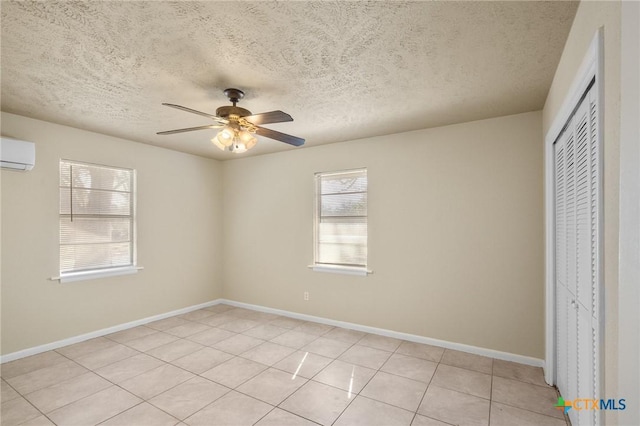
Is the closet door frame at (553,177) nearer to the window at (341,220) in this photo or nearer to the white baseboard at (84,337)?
the window at (341,220)

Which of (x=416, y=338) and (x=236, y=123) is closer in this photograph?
(x=236, y=123)

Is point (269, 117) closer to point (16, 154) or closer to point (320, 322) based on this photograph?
point (16, 154)

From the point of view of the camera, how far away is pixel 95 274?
3.88m

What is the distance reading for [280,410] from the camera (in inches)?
94.3

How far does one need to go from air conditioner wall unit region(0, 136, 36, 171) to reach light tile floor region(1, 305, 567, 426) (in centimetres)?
204

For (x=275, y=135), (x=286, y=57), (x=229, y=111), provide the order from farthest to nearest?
(x=275, y=135) → (x=229, y=111) → (x=286, y=57)

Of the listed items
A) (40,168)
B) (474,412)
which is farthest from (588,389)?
(40,168)

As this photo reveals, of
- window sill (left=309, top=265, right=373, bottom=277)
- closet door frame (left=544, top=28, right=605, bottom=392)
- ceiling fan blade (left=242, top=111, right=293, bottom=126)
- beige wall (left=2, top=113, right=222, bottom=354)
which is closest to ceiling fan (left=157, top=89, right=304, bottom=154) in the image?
ceiling fan blade (left=242, top=111, right=293, bottom=126)

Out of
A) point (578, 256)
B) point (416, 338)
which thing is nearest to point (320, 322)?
point (416, 338)

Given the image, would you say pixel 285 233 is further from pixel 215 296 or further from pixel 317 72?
pixel 317 72

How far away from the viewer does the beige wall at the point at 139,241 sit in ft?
10.8

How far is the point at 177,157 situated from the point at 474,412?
4.90m

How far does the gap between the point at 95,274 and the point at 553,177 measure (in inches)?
201

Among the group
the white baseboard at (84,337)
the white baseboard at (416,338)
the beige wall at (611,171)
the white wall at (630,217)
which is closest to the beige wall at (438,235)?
the white baseboard at (416,338)
